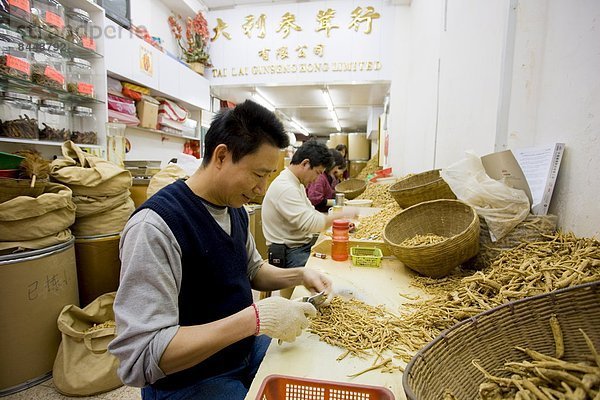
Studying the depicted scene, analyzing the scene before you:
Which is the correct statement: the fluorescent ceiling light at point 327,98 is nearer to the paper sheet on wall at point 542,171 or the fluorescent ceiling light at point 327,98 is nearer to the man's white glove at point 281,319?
the paper sheet on wall at point 542,171

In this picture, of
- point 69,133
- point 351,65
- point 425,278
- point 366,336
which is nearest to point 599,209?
point 425,278

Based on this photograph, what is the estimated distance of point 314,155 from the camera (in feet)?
8.95

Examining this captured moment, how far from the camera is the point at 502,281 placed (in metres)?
1.04

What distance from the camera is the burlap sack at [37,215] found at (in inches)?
69.4

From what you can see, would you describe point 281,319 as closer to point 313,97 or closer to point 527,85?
point 527,85

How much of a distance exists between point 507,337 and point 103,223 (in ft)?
8.64

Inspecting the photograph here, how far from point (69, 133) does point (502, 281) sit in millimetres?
3576

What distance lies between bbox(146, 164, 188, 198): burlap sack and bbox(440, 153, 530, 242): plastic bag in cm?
227

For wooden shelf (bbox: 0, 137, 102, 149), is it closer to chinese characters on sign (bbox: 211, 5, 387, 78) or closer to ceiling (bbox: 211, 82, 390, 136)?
ceiling (bbox: 211, 82, 390, 136)

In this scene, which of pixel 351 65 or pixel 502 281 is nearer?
pixel 502 281

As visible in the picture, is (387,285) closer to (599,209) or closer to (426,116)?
(599,209)

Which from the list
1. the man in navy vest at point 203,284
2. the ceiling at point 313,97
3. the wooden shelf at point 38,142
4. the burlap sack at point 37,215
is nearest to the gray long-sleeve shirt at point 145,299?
the man in navy vest at point 203,284

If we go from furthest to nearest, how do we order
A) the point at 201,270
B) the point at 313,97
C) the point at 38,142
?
the point at 313,97
the point at 38,142
the point at 201,270

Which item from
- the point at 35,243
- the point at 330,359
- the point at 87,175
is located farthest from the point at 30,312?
the point at 330,359
